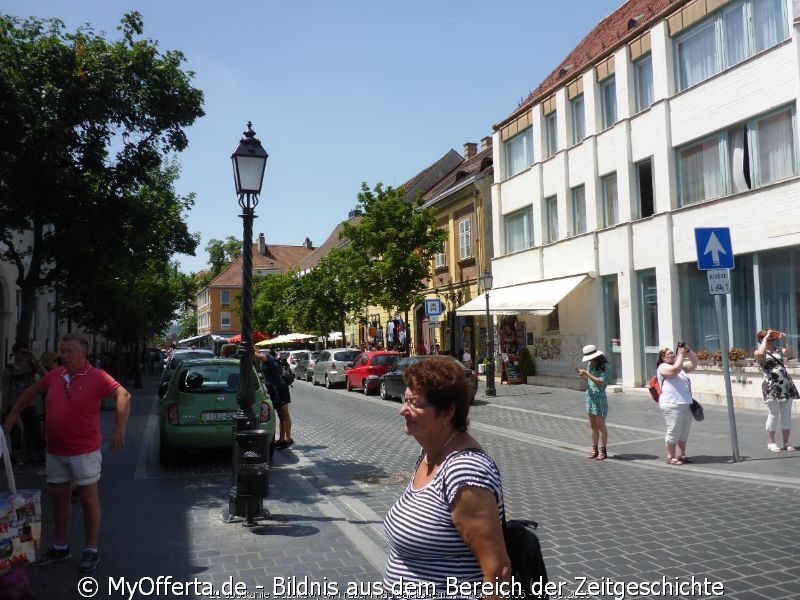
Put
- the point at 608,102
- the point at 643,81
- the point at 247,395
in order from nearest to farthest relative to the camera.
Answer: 1. the point at 247,395
2. the point at 643,81
3. the point at 608,102

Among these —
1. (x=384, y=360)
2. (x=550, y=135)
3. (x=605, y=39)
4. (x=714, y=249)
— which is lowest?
(x=384, y=360)

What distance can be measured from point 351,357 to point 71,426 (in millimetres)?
23038

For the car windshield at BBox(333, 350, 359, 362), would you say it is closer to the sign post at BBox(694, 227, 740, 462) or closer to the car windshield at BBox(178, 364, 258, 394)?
the car windshield at BBox(178, 364, 258, 394)

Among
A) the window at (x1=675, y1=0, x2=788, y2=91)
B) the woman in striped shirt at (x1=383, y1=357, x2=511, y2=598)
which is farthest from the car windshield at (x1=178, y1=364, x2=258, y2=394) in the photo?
the window at (x1=675, y1=0, x2=788, y2=91)

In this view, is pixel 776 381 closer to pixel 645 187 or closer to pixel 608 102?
pixel 645 187

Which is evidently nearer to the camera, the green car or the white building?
the green car

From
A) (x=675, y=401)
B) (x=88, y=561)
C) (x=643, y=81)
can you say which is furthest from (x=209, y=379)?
(x=643, y=81)

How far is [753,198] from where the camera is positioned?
53.1 feet

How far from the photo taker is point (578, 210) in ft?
78.1

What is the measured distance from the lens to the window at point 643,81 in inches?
792

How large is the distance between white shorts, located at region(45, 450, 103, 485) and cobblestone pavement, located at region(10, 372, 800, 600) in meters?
0.71

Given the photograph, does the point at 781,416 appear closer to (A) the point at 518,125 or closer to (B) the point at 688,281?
(B) the point at 688,281

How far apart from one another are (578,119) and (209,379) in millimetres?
17834

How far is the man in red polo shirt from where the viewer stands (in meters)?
5.43
